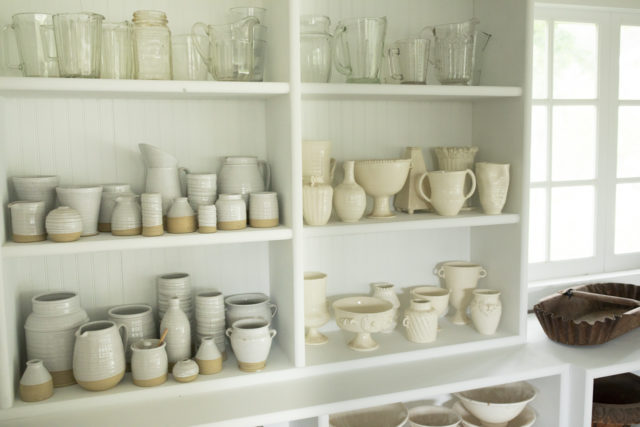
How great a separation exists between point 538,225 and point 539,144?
1.04 feet

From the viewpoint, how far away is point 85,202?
155cm

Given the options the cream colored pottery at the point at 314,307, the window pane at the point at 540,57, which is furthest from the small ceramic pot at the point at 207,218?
the window pane at the point at 540,57

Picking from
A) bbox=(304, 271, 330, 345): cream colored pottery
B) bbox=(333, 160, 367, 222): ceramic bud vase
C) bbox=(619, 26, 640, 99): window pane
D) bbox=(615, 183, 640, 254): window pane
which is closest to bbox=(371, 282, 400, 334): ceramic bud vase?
bbox=(304, 271, 330, 345): cream colored pottery

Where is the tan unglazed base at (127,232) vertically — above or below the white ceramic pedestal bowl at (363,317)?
above

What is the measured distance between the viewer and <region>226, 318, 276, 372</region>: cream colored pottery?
1624mm

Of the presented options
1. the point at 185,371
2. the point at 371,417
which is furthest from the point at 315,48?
the point at 371,417

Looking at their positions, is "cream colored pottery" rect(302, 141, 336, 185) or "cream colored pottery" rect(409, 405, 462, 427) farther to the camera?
"cream colored pottery" rect(409, 405, 462, 427)

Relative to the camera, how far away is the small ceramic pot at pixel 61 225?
58.0 inches

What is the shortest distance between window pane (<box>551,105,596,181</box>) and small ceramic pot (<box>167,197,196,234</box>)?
1.48 meters

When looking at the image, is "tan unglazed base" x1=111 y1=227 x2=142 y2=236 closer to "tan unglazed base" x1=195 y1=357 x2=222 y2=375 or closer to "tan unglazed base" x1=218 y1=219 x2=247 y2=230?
Answer: "tan unglazed base" x1=218 y1=219 x2=247 y2=230

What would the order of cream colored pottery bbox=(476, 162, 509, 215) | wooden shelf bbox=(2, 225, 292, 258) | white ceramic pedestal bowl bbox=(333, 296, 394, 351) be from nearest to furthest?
wooden shelf bbox=(2, 225, 292, 258)
white ceramic pedestal bowl bbox=(333, 296, 394, 351)
cream colored pottery bbox=(476, 162, 509, 215)

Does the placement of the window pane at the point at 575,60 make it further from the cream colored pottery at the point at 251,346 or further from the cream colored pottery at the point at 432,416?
the cream colored pottery at the point at 251,346

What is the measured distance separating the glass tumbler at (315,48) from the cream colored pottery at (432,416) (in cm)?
113

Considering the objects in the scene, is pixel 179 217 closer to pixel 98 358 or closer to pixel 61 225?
pixel 61 225
